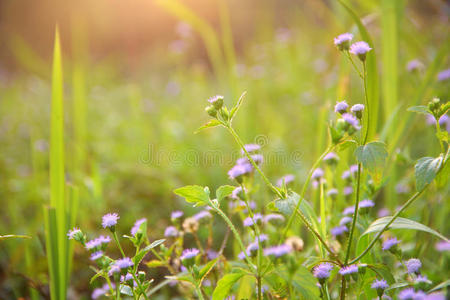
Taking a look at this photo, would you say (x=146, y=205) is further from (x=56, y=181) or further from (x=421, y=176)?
(x=421, y=176)

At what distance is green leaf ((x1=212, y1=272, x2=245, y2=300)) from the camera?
1.75 ft

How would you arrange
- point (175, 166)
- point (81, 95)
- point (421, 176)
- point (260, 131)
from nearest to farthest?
point (421, 176)
point (81, 95)
point (175, 166)
point (260, 131)

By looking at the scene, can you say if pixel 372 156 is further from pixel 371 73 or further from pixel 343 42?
pixel 371 73

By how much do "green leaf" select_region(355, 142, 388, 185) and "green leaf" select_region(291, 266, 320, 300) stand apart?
0.51 ft

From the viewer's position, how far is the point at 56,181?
0.76 metres

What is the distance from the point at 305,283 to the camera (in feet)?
1.64

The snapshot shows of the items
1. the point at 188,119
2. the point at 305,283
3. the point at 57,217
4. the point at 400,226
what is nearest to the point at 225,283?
the point at 305,283

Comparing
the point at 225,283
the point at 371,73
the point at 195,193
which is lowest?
the point at 225,283

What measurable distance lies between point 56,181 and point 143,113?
1.69 meters

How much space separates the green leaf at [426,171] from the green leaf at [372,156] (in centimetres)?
5

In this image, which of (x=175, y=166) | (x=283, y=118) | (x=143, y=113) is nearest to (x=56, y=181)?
(x=175, y=166)

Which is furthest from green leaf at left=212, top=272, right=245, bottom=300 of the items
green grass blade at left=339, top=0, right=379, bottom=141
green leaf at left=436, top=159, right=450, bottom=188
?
green grass blade at left=339, top=0, right=379, bottom=141

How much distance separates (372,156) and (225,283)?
0.86 ft

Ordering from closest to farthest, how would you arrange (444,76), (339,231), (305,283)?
(305,283)
(339,231)
(444,76)
